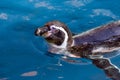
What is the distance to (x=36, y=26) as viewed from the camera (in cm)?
670

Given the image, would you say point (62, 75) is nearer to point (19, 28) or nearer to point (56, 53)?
point (56, 53)

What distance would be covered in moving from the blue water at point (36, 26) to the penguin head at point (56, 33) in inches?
12.6

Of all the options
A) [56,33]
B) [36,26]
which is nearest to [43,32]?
[56,33]

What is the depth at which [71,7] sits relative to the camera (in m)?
7.43

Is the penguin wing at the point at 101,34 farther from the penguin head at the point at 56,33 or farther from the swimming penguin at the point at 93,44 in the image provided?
the penguin head at the point at 56,33

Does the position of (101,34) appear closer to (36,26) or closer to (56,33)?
(56,33)

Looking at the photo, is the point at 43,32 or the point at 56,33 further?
the point at 56,33

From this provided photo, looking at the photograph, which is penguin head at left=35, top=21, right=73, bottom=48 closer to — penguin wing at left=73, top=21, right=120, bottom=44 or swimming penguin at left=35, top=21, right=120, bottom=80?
swimming penguin at left=35, top=21, right=120, bottom=80

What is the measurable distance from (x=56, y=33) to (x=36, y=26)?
4.59 feet

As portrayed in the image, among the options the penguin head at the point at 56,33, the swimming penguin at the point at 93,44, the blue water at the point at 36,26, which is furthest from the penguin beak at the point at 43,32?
the blue water at the point at 36,26

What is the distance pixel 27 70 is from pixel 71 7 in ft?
7.37

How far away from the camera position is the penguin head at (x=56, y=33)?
5234mm

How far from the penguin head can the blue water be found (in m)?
0.32

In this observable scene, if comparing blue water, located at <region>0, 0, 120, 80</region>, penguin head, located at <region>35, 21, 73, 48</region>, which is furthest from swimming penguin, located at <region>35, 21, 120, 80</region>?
blue water, located at <region>0, 0, 120, 80</region>
